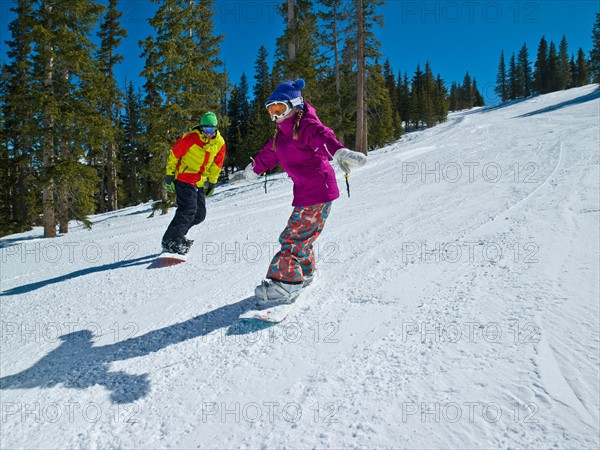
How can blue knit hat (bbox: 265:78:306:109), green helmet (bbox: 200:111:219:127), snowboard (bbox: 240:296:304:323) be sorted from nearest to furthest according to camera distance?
snowboard (bbox: 240:296:304:323)
blue knit hat (bbox: 265:78:306:109)
green helmet (bbox: 200:111:219:127)

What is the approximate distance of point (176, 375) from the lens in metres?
1.88

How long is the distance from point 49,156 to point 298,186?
12.5m

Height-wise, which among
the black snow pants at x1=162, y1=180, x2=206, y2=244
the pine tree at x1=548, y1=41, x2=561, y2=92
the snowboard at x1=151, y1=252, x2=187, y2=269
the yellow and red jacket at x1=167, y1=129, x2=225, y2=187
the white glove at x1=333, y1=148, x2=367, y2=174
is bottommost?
the snowboard at x1=151, y1=252, x2=187, y2=269

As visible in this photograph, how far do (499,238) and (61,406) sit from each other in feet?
12.2

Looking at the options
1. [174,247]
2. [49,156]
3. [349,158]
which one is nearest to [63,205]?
[49,156]

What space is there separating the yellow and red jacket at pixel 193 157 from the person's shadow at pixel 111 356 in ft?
8.88

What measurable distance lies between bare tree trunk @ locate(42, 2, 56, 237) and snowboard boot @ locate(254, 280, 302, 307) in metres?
12.1

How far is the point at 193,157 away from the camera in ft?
15.9

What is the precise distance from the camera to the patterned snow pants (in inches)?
109

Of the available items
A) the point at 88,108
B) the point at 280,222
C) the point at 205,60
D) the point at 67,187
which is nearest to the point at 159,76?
the point at 205,60

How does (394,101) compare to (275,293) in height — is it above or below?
above

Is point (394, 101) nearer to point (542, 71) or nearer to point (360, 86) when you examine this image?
point (542, 71)

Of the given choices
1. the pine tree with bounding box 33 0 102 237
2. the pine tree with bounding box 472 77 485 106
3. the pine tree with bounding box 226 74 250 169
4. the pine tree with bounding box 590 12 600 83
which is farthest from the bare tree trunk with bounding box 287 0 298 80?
the pine tree with bounding box 472 77 485 106

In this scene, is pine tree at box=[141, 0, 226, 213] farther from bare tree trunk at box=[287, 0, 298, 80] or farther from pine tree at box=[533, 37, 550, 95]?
pine tree at box=[533, 37, 550, 95]
